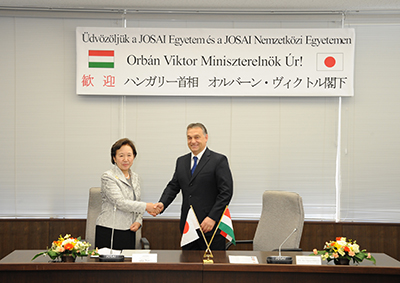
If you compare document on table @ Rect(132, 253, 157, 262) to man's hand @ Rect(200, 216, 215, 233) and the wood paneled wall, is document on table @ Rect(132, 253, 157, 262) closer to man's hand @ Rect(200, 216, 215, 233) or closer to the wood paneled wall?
man's hand @ Rect(200, 216, 215, 233)

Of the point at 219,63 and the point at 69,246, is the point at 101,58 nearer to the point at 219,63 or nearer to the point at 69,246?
the point at 219,63

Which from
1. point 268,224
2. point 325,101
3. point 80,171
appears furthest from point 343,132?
point 80,171

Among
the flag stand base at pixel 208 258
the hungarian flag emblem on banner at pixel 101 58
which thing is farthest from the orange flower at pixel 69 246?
the hungarian flag emblem on banner at pixel 101 58

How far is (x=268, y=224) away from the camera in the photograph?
365cm

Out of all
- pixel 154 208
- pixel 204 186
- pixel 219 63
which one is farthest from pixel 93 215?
pixel 219 63

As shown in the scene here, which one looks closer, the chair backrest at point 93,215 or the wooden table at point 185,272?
the wooden table at point 185,272

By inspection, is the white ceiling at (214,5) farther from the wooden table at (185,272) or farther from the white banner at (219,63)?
the wooden table at (185,272)

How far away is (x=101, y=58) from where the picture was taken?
174 inches

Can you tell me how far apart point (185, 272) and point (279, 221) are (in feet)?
4.15

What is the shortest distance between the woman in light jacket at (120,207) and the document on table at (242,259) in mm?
781

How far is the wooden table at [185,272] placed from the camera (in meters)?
2.55

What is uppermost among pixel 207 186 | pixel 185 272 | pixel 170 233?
pixel 207 186

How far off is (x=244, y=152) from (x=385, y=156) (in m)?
1.56

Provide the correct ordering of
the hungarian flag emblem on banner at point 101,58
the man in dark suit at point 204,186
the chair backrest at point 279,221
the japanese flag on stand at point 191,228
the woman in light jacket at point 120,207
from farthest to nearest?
the hungarian flag emblem on banner at point 101,58 < the chair backrest at point 279,221 < the man in dark suit at point 204,186 < the woman in light jacket at point 120,207 < the japanese flag on stand at point 191,228
